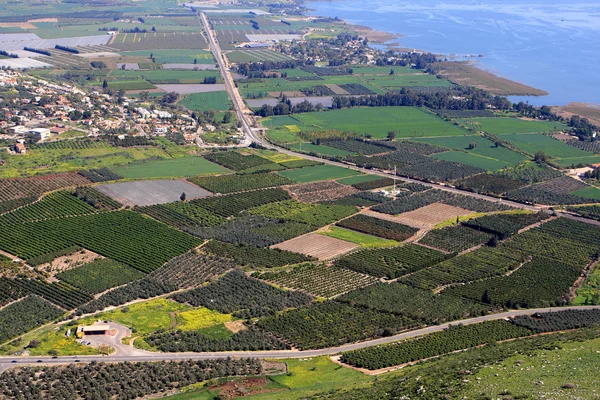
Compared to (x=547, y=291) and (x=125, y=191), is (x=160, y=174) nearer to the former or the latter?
(x=125, y=191)

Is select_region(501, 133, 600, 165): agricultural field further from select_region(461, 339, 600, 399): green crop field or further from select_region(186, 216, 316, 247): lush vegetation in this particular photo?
select_region(461, 339, 600, 399): green crop field

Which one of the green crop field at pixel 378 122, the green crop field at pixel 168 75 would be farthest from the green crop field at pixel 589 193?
the green crop field at pixel 168 75

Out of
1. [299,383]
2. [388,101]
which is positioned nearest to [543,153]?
[388,101]

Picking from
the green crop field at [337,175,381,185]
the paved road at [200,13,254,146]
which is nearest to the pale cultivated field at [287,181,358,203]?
the green crop field at [337,175,381,185]

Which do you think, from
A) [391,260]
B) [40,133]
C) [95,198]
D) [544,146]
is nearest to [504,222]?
[391,260]

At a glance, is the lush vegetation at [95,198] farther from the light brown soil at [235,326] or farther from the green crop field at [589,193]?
the green crop field at [589,193]

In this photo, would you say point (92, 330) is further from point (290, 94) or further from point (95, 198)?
point (290, 94)

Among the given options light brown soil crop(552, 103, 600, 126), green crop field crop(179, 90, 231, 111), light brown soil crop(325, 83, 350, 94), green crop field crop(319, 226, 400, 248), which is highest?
light brown soil crop(552, 103, 600, 126)
